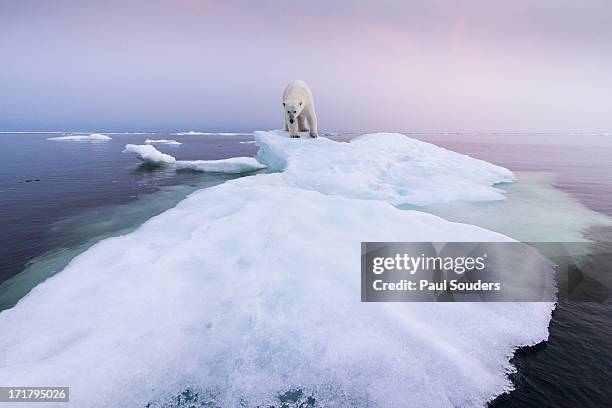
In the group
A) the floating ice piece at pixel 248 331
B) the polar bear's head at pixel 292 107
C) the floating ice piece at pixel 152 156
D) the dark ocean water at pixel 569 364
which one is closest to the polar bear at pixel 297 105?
the polar bear's head at pixel 292 107

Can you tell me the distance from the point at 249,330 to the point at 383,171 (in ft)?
29.9

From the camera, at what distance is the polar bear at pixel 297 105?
509 inches

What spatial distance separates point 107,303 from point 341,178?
7.26m

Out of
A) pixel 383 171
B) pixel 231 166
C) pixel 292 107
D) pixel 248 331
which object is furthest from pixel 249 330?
pixel 231 166

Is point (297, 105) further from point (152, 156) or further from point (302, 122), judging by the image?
point (152, 156)

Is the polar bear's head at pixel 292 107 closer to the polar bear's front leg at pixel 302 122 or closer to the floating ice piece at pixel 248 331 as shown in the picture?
the polar bear's front leg at pixel 302 122

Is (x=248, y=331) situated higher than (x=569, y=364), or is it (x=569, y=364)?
(x=248, y=331)

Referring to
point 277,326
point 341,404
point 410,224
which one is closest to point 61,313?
point 277,326

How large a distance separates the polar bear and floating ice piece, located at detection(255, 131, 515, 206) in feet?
3.31

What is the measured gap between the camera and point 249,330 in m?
3.05

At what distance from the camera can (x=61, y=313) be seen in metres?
3.25

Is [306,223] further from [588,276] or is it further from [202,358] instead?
[588,276]

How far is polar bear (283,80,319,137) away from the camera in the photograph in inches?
509

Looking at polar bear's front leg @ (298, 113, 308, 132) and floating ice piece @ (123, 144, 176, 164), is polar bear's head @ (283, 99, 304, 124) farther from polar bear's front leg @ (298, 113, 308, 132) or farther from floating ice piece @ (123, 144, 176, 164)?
floating ice piece @ (123, 144, 176, 164)
